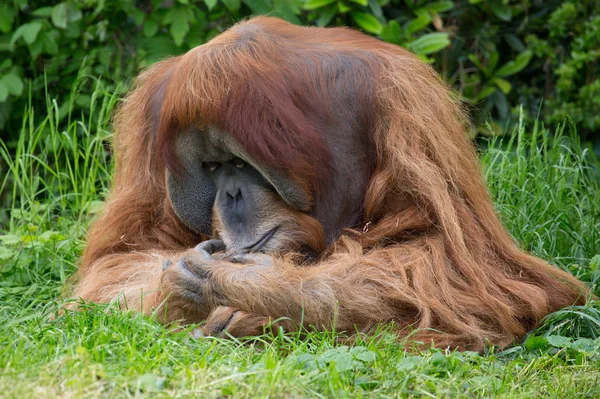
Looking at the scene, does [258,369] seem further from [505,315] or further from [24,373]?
Answer: [505,315]

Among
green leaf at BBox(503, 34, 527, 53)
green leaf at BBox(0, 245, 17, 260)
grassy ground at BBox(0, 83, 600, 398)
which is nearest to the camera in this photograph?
grassy ground at BBox(0, 83, 600, 398)

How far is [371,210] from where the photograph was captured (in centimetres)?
349

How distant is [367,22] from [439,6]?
2.01ft

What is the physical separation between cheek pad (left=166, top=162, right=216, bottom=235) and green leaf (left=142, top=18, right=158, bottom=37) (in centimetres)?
206

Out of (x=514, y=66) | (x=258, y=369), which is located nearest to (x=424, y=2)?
(x=514, y=66)

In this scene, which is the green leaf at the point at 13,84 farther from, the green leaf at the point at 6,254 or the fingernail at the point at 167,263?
the fingernail at the point at 167,263

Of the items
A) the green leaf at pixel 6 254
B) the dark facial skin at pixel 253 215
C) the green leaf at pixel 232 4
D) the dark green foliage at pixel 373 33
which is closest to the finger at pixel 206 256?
the dark facial skin at pixel 253 215

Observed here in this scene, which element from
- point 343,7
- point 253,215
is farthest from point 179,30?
point 253,215

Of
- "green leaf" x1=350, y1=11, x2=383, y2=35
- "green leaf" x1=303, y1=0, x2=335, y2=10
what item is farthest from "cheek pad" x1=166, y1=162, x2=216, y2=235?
"green leaf" x1=350, y1=11, x2=383, y2=35

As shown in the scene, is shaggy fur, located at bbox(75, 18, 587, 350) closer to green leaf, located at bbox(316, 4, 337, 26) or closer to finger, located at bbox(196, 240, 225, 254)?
finger, located at bbox(196, 240, 225, 254)

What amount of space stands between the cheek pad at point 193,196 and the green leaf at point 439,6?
286 centimetres

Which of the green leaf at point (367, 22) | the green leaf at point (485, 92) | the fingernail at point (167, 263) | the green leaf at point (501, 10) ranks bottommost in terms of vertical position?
the green leaf at point (485, 92)

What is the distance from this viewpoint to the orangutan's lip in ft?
11.3

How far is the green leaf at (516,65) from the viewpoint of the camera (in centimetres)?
628
